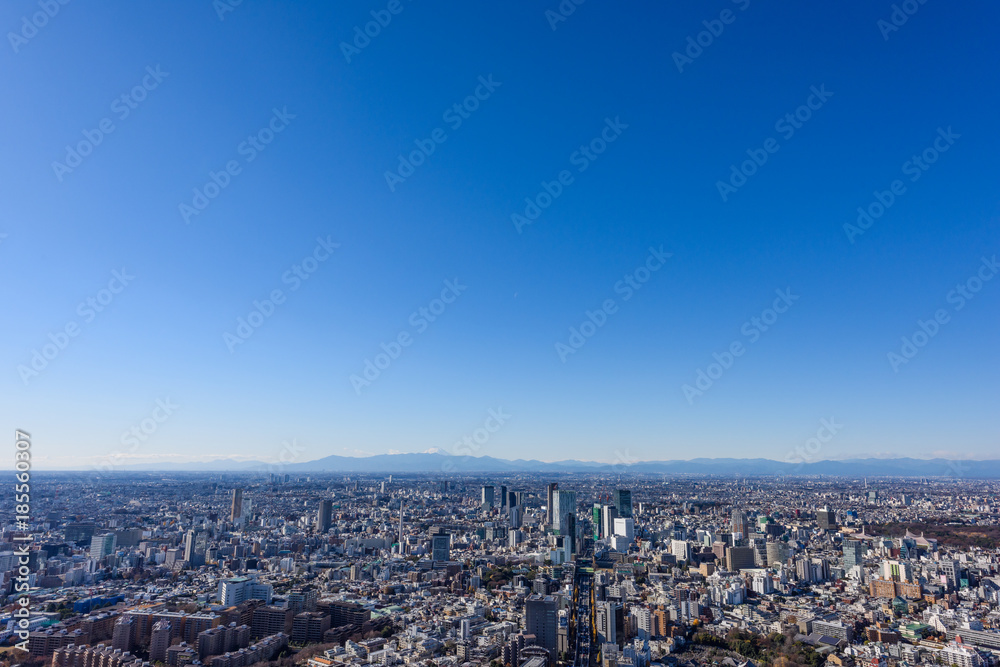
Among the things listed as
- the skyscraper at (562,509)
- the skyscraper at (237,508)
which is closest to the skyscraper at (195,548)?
the skyscraper at (237,508)

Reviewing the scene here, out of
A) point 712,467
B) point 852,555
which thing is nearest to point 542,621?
point 852,555

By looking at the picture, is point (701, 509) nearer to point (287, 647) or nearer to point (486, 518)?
point (486, 518)

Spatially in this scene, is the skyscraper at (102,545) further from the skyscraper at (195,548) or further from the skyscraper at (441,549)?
the skyscraper at (441,549)

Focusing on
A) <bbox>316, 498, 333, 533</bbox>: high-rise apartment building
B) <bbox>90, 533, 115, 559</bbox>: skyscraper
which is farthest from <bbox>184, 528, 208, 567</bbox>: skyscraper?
<bbox>316, 498, 333, 533</bbox>: high-rise apartment building

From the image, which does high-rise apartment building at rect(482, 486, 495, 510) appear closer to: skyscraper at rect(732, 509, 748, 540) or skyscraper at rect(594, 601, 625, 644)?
skyscraper at rect(732, 509, 748, 540)

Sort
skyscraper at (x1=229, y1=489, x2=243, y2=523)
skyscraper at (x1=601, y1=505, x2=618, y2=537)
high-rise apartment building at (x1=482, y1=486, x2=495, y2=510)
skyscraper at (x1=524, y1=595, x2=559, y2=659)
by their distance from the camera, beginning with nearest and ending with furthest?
skyscraper at (x1=524, y1=595, x2=559, y2=659)
skyscraper at (x1=229, y1=489, x2=243, y2=523)
skyscraper at (x1=601, y1=505, x2=618, y2=537)
high-rise apartment building at (x1=482, y1=486, x2=495, y2=510)

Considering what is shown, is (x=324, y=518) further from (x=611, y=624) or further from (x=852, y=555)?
(x=852, y=555)

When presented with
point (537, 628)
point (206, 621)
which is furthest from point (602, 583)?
point (206, 621)

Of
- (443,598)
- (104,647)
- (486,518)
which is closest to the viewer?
(104,647)
